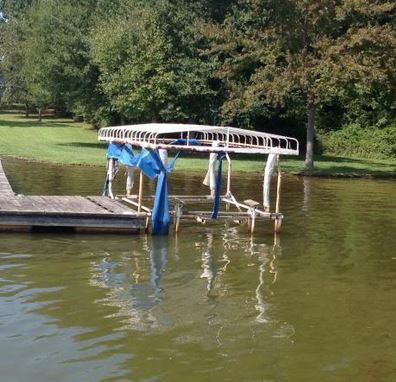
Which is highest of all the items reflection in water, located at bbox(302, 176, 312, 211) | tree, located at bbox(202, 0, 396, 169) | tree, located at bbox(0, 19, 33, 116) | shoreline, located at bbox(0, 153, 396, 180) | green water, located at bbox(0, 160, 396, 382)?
tree, located at bbox(0, 19, 33, 116)

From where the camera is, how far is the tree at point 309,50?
31.2 metres

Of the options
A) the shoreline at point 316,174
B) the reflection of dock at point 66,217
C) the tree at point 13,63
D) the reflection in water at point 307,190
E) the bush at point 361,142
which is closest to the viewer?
the reflection of dock at point 66,217

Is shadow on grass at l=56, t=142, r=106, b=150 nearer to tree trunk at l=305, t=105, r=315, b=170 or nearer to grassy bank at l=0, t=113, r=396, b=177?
grassy bank at l=0, t=113, r=396, b=177

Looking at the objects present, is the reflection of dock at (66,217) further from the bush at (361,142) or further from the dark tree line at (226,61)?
the bush at (361,142)

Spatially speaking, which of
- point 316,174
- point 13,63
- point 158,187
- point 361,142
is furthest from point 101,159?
point 13,63

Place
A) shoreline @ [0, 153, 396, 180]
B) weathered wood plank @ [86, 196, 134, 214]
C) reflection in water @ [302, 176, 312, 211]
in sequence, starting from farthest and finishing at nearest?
shoreline @ [0, 153, 396, 180], reflection in water @ [302, 176, 312, 211], weathered wood plank @ [86, 196, 134, 214]

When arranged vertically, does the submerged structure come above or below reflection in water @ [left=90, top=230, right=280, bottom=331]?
above

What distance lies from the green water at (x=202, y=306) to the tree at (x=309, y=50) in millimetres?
15914

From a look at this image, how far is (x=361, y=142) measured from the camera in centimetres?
4319

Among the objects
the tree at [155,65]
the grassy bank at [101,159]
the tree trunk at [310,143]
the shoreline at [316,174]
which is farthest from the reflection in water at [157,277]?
the tree at [155,65]

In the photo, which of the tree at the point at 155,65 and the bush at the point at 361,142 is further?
the bush at the point at 361,142

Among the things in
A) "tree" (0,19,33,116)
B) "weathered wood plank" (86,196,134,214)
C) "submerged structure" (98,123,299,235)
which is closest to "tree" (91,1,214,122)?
"submerged structure" (98,123,299,235)

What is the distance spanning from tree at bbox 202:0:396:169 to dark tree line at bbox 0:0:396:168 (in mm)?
58

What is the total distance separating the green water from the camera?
24.3 feet
